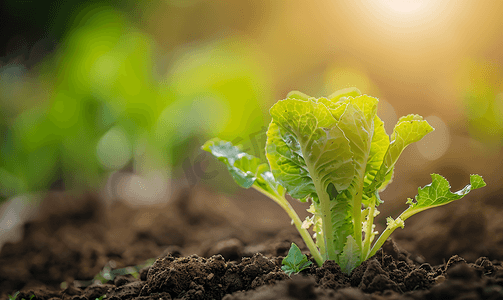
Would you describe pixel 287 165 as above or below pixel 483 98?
below

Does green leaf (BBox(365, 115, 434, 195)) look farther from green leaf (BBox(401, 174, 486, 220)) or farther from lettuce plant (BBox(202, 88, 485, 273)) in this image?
green leaf (BBox(401, 174, 486, 220))

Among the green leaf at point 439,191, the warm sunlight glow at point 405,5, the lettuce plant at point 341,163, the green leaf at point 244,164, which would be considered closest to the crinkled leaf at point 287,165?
the lettuce plant at point 341,163

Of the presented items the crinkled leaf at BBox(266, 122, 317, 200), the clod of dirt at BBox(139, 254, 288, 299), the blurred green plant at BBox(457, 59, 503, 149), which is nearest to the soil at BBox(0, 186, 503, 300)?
the clod of dirt at BBox(139, 254, 288, 299)

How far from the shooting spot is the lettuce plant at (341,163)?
1.07 meters

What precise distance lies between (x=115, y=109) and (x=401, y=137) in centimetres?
301

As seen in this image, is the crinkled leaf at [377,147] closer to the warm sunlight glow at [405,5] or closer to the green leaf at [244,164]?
the green leaf at [244,164]

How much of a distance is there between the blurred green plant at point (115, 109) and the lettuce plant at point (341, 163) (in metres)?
2.21

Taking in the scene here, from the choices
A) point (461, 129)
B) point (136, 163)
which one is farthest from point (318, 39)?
point (136, 163)

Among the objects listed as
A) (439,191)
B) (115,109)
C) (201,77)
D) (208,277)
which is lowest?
(208,277)

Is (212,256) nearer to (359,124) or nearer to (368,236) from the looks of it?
(368,236)

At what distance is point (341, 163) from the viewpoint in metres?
1.09

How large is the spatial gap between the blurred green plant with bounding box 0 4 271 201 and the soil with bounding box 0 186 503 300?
0.52 meters

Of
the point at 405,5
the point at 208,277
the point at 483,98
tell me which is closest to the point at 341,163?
the point at 208,277

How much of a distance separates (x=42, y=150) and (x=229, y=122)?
1.90 m
